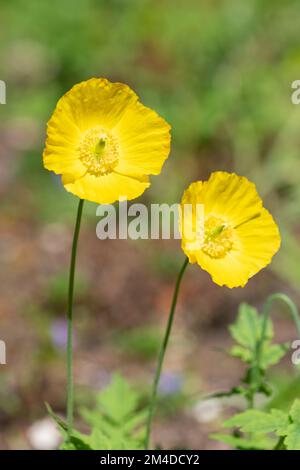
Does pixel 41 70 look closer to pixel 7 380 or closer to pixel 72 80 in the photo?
pixel 72 80

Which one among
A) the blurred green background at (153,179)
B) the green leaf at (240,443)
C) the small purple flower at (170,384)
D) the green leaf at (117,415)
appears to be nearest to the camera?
the green leaf at (240,443)

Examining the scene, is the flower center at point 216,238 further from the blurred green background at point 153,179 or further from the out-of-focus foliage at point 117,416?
the blurred green background at point 153,179

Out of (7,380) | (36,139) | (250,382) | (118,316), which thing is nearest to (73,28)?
(36,139)

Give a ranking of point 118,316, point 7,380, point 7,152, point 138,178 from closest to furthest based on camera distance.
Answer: point 138,178
point 7,380
point 118,316
point 7,152

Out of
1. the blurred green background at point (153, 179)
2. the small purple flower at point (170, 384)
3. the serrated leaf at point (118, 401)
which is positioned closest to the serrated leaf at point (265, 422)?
the serrated leaf at point (118, 401)

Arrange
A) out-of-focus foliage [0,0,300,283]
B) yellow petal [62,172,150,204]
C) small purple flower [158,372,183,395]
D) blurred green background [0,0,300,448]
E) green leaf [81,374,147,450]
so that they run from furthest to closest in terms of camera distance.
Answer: out-of-focus foliage [0,0,300,283]
blurred green background [0,0,300,448]
small purple flower [158,372,183,395]
green leaf [81,374,147,450]
yellow petal [62,172,150,204]

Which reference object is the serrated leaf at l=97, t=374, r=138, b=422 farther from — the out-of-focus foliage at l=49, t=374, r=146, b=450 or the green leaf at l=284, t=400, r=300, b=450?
the green leaf at l=284, t=400, r=300, b=450

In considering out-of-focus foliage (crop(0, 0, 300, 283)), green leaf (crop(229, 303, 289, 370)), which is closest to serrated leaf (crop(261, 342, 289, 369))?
green leaf (crop(229, 303, 289, 370))
